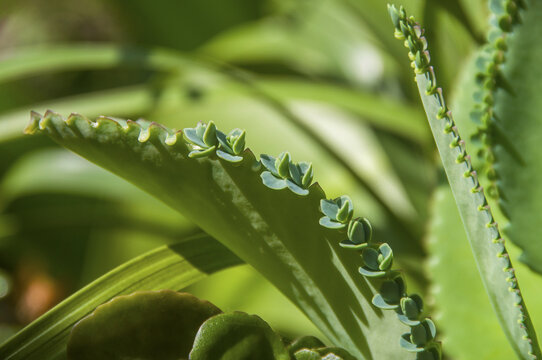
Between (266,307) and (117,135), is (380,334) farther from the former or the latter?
(266,307)

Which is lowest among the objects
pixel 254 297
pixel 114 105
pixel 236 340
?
pixel 254 297

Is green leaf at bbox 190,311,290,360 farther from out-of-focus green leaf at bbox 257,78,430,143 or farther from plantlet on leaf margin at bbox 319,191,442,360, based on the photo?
out-of-focus green leaf at bbox 257,78,430,143

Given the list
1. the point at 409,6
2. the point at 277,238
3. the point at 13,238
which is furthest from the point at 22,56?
the point at 277,238

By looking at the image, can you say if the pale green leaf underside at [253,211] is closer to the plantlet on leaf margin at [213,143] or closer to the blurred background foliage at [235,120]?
the plantlet on leaf margin at [213,143]

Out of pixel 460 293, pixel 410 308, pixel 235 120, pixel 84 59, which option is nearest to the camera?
pixel 410 308

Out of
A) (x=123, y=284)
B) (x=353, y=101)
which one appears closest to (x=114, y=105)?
(x=353, y=101)

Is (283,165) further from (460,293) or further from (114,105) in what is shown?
(114,105)
